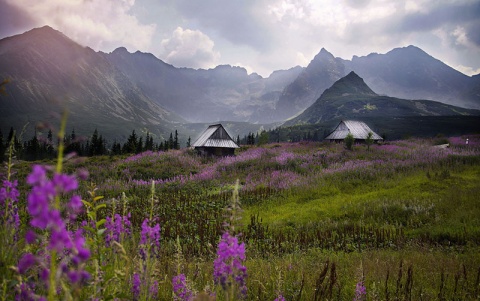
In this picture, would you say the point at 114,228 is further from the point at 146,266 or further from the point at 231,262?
the point at 231,262

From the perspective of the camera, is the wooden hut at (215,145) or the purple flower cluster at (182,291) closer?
the purple flower cluster at (182,291)

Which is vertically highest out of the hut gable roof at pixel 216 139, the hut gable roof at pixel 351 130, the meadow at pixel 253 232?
the hut gable roof at pixel 351 130

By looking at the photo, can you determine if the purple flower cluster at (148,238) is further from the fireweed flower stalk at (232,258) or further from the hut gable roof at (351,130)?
the hut gable roof at (351,130)

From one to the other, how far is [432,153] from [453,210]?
14518 millimetres

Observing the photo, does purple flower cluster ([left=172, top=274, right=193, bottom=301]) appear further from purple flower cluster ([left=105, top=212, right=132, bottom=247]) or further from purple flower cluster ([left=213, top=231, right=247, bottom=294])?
purple flower cluster ([left=213, top=231, right=247, bottom=294])

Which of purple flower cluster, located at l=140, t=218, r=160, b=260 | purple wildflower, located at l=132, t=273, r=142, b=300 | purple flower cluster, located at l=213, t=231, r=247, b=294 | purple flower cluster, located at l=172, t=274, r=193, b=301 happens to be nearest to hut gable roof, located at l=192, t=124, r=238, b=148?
purple flower cluster, located at l=172, t=274, r=193, b=301

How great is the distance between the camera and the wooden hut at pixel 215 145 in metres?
35.3

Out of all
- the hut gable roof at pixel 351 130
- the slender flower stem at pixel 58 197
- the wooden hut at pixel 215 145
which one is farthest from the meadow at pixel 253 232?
the hut gable roof at pixel 351 130

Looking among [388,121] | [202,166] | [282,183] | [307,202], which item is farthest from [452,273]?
[388,121]

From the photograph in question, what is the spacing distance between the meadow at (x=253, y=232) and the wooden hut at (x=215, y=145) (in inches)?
392

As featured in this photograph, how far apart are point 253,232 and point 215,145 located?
25.5m

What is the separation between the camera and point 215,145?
3519 centimetres

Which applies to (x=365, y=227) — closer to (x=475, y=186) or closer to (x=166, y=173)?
(x=475, y=186)

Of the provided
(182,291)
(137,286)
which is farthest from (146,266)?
(182,291)
